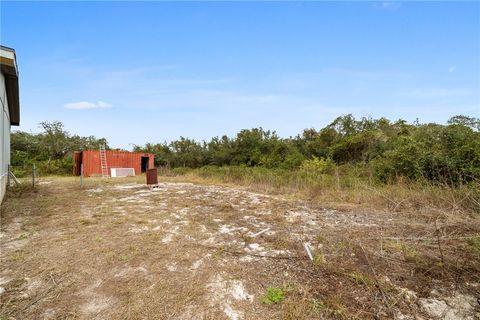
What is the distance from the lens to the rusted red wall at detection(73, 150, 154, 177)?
15852 millimetres

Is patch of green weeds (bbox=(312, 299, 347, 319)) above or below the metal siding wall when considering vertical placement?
below

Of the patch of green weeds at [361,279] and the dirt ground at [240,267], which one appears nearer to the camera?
the dirt ground at [240,267]

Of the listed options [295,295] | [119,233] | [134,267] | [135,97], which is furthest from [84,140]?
[295,295]

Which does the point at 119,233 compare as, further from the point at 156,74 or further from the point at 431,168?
the point at 156,74

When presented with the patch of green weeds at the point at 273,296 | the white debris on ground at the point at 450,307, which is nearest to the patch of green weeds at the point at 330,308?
the patch of green weeds at the point at 273,296

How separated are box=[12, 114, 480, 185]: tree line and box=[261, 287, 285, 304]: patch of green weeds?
6.02m

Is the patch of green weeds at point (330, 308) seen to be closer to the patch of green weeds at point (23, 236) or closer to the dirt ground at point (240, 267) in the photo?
the dirt ground at point (240, 267)

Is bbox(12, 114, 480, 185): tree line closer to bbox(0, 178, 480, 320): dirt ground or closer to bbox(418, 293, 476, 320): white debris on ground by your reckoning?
bbox(0, 178, 480, 320): dirt ground

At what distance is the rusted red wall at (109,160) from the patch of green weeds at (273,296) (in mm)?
16790

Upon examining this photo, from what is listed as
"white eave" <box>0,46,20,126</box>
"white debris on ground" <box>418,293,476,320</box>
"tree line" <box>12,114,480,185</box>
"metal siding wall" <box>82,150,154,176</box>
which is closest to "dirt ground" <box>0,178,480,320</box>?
"white debris on ground" <box>418,293,476,320</box>

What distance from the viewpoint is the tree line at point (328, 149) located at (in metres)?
6.62

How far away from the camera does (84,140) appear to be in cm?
2239

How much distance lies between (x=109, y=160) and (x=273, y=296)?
1714cm

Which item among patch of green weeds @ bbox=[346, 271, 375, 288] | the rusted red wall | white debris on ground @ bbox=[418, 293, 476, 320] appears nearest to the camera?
white debris on ground @ bbox=[418, 293, 476, 320]
